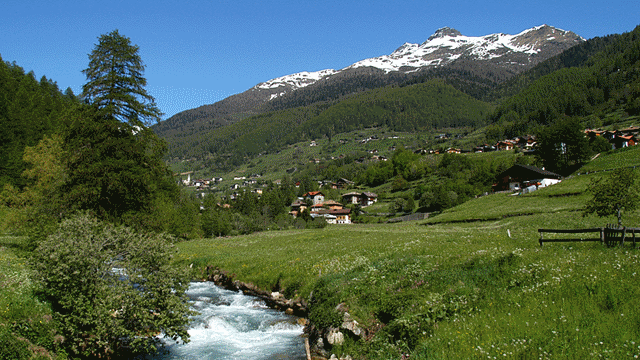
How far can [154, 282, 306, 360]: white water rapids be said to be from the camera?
55.8 ft

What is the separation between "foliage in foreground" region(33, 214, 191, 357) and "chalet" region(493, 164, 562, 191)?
7945 centimetres

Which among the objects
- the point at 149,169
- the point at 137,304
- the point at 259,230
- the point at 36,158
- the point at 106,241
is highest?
the point at 36,158

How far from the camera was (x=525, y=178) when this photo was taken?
88.8 m

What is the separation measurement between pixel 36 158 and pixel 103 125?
60.1ft

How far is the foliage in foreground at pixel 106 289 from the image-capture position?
563 inches

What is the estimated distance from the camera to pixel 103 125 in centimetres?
2589

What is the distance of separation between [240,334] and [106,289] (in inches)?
292

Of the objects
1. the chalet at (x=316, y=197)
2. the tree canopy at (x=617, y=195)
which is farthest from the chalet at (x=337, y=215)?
the tree canopy at (x=617, y=195)

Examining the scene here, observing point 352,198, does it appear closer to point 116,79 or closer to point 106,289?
point 116,79

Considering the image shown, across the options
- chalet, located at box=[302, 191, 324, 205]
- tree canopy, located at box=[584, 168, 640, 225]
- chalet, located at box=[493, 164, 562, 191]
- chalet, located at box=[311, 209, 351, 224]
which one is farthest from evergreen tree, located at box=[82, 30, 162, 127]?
chalet, located at box=[302, 191, 324, 205]

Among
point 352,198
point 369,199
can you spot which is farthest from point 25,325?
point 352,198

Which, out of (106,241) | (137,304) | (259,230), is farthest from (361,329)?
(259,230)

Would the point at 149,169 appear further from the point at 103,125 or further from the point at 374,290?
the point at 374,290

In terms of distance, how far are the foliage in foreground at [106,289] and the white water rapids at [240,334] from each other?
2.01 metres
